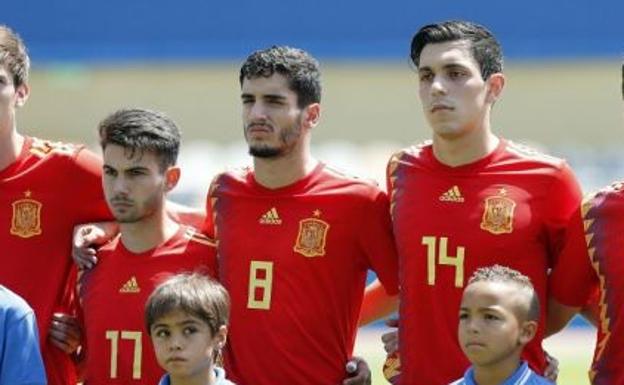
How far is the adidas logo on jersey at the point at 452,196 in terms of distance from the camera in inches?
268

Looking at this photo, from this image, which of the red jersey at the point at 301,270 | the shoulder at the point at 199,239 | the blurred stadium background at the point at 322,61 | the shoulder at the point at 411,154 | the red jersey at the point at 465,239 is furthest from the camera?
the blurred stadium background at the point at 322,61

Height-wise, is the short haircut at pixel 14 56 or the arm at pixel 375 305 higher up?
the short haircut at pixel 14 56

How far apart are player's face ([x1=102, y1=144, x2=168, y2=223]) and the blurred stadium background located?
17163 millimetres

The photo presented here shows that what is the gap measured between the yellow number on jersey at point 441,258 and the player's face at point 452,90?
43 cm

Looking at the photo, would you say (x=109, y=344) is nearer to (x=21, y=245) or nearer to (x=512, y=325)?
(x=21, y=245)

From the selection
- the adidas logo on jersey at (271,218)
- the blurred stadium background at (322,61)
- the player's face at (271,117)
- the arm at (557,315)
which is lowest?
the arm at (557,315)

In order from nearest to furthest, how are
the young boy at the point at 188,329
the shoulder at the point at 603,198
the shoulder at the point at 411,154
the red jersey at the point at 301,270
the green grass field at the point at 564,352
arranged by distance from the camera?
the young boy at the point at 188,329, the shoulder at the point at 603,198, the red jersey at the point at 301,270, the shoulder at the point at 411,154, the green grass field at the point at 564,352

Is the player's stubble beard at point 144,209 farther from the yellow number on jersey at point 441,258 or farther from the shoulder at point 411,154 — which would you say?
the yellow number on jersey at point 441,258

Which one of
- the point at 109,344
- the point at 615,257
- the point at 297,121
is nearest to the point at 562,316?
the point at 615,257

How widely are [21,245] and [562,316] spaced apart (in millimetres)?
2309

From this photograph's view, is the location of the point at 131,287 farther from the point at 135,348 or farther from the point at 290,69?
the point at 290,69

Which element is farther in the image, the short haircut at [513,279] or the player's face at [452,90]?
the player's face at [452,90]

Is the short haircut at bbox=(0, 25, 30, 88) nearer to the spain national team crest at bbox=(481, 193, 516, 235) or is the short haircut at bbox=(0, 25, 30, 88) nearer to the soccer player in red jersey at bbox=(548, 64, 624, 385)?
the spain national team crest at bbox=(481, 193, 516, 235)

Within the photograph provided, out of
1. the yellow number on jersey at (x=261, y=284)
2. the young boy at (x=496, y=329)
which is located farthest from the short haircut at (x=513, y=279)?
the yellow number on jersey at (x=261, y=284)
